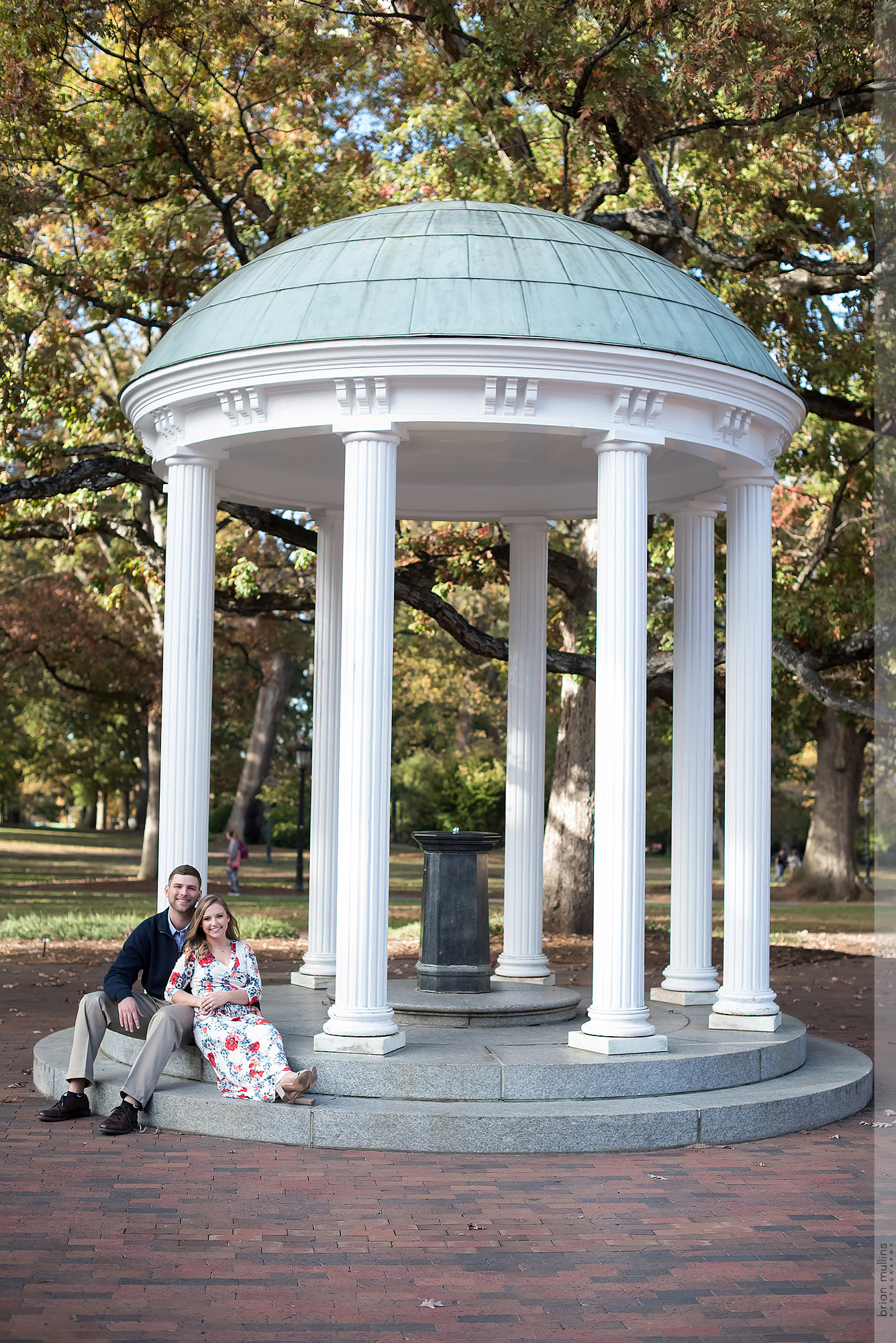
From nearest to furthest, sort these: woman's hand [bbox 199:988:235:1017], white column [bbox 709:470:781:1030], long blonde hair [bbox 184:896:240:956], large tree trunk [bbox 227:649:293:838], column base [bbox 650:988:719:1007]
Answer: woman's hand [bbox 199:988:235:1017]
long blonde hair [bbox 184:896:240:956]
white column [bbox 709:470:781:1030]
column base [bbox 650:988:719:1007]
large tree trunk [bbox 227:649:293:838]

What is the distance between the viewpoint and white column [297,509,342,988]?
12.7 metres

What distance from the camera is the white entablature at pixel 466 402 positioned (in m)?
9.28

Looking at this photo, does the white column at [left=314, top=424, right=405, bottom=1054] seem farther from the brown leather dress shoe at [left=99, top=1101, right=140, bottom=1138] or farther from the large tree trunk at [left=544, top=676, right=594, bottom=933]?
the large tree trunk at [left=544, top=676, right=594, bottom=933]

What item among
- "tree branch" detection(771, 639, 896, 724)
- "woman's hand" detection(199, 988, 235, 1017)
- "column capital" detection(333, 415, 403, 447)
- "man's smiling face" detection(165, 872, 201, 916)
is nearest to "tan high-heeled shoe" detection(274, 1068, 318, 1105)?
"woman's hand" detection(199, 988, 235, 1017)

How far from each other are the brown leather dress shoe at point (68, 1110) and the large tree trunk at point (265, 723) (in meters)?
32.7

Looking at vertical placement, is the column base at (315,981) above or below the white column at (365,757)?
below

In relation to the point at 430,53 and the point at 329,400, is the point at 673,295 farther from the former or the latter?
the point at 430,53

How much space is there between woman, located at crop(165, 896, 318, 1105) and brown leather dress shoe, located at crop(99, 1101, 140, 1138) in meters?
0.59

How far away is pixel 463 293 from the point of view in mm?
9516

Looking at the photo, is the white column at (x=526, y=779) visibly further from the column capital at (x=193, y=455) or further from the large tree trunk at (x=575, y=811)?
the large tree trunk at (x=575, y=811)

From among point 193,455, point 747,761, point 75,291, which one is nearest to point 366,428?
point 193,455

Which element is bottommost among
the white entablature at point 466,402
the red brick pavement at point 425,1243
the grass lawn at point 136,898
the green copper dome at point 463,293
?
the grass lawn at point 136,898

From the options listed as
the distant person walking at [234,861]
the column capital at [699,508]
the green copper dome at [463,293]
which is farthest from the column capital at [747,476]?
the distant person walking at [234,861]

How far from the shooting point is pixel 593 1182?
25.3 feet
